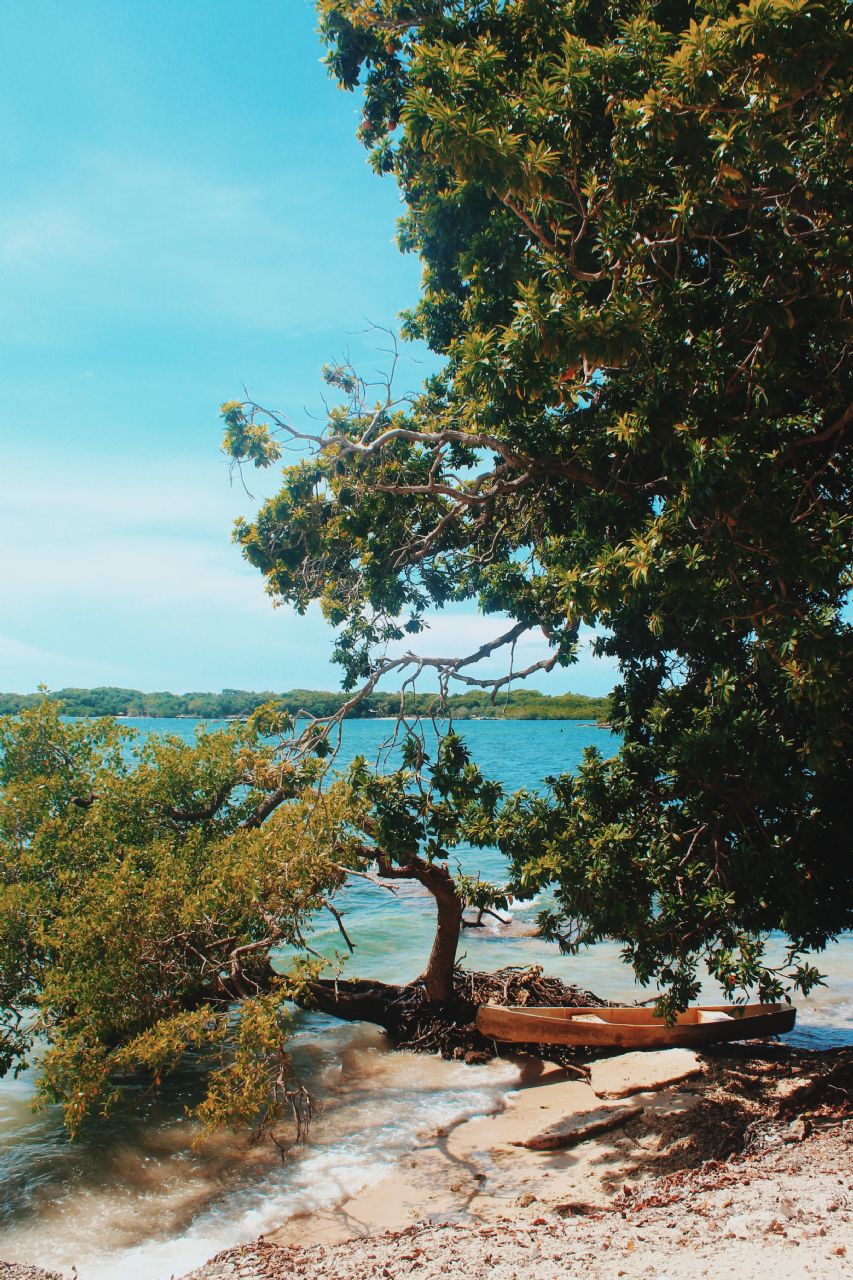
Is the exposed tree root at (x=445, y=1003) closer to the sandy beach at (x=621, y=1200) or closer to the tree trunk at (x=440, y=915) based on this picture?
the tree trunk at (x=440, y=915)

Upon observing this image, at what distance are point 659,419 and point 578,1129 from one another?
6842 mm

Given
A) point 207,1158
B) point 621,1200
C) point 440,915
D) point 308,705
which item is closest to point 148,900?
point 207,1158

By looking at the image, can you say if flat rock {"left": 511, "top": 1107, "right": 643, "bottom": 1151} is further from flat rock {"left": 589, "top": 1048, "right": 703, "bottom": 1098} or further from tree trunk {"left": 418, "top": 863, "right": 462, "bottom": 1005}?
tree trunk {"left": 418, "top": 863, "right": 462, "bottom": 1005}

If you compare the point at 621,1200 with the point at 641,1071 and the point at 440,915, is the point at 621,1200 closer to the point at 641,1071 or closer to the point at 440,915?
the point at 641,1071

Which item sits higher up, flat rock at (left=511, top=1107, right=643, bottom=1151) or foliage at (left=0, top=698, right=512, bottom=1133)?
foliage at (left=0, top=698, right=512, bottom=1133)

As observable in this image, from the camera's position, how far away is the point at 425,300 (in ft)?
40.5

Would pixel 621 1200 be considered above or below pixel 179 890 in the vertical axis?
below

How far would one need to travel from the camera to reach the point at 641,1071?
10.0 meters

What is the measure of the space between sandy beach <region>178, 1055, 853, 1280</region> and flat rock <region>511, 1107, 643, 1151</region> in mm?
63

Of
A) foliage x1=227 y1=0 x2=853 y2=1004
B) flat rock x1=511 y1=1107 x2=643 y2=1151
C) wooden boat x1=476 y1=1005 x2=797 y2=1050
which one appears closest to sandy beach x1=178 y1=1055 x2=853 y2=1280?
flat rock x1=511 y1=1107 x2=643 y2=1151

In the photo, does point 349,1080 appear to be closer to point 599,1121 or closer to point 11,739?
point 599,1121

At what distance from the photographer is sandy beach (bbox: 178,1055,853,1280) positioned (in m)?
5.53

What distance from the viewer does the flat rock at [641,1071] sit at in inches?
379

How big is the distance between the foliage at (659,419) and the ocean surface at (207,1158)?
172cm
